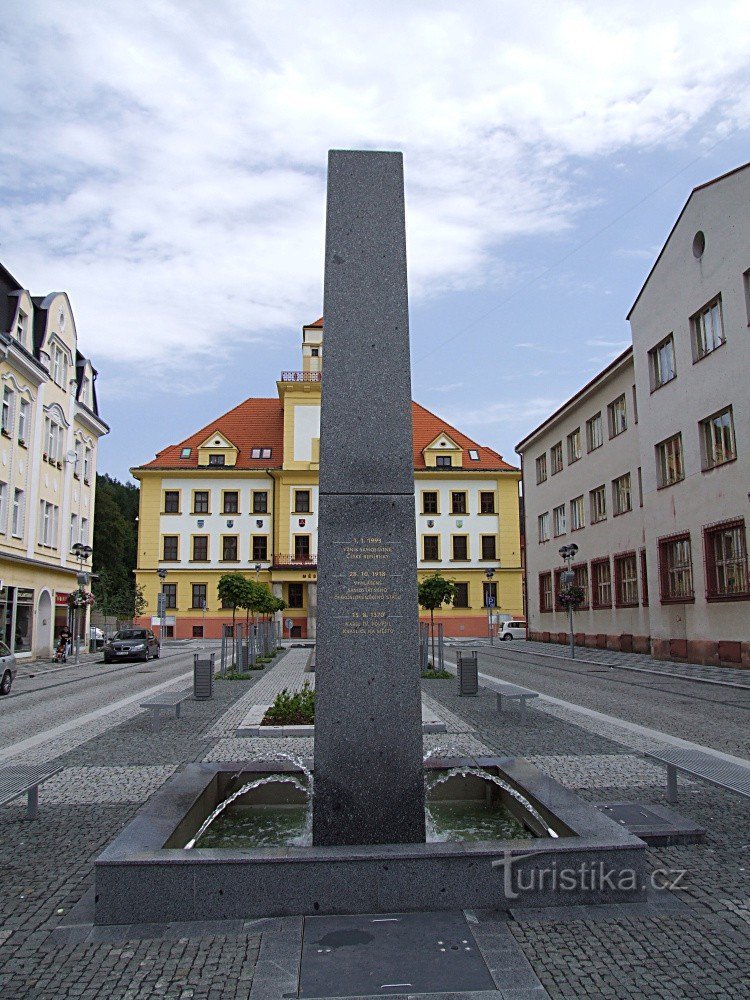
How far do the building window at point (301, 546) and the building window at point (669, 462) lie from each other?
3451 cm

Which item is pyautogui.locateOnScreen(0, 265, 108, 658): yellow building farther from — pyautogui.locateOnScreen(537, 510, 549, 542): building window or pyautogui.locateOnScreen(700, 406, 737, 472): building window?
pyautogui.locateOnScreen(537, 510, 549, 542): building window

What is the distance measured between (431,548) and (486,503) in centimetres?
539

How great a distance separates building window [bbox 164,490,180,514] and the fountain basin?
188 feet

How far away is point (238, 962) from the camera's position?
3.98 meters

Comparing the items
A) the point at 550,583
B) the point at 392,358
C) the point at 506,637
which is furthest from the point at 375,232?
the point at 506,637

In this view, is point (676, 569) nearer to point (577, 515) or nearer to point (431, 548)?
point (577, 515)

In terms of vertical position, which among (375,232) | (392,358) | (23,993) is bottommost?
(23,993)

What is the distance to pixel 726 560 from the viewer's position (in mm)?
24234

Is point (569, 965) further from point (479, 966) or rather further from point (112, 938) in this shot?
point (112, 938)

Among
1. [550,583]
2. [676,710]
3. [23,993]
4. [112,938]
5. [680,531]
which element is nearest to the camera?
[23,993]

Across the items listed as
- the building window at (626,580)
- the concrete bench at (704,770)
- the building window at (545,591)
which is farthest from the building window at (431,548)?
the concrete bench at (704,770)

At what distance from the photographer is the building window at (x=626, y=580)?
34188 millimetres

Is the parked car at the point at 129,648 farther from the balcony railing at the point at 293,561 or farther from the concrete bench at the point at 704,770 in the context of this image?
the concrete bench at the point at 704,770

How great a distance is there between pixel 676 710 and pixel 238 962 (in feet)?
40.3
